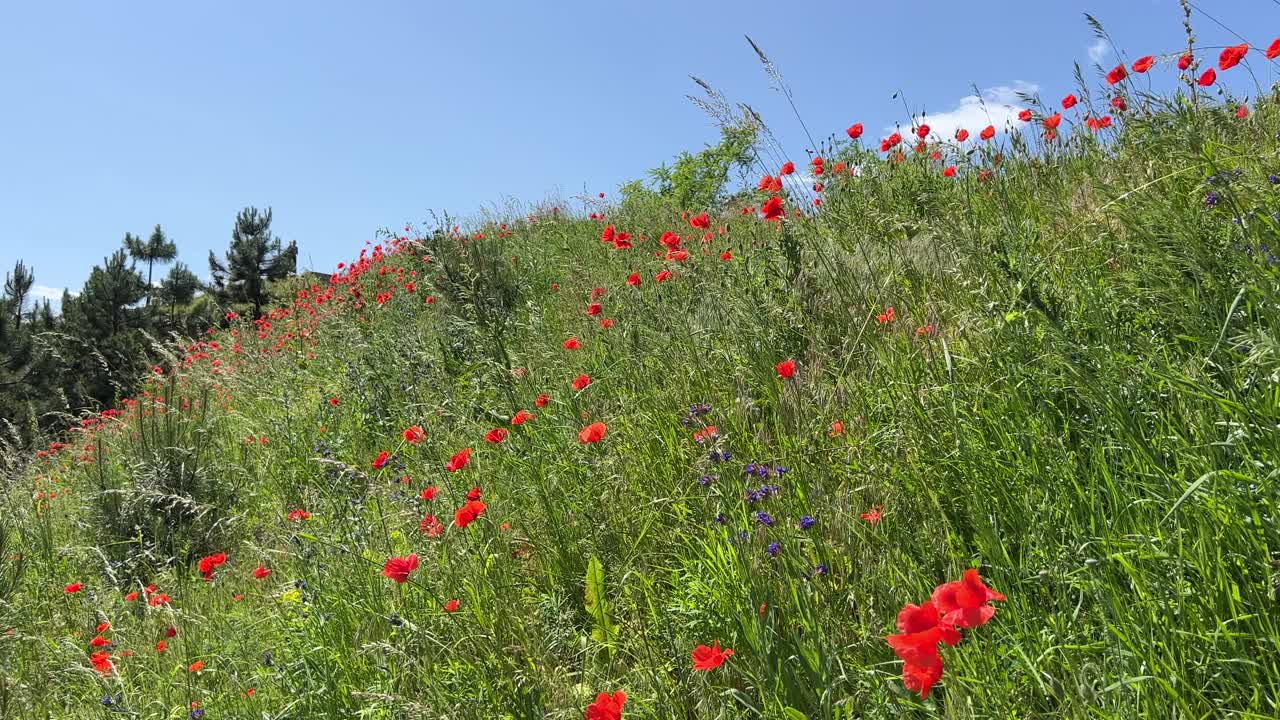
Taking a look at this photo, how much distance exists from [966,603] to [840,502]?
0.88 meters

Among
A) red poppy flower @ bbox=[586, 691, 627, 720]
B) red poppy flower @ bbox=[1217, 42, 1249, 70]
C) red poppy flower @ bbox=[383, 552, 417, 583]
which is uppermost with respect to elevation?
red poppy flower @ bbox=[1217, 42, 1249, 70]

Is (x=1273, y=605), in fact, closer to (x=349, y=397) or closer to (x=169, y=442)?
(x=349, y=397)

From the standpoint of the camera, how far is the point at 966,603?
1.02 m

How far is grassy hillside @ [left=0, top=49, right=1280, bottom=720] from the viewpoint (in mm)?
1306

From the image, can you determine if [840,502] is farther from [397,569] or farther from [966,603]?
[397,569]

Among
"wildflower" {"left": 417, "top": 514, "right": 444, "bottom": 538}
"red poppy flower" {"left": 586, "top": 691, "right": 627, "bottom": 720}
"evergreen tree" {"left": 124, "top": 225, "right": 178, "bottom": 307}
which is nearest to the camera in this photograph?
"red poppy flower" {"left": 586, "top": 691, "right": 627, "bottom": 720}

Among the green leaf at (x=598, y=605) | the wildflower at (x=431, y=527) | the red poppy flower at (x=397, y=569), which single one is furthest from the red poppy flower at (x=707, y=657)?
the wildflower at (x=431, y=527)

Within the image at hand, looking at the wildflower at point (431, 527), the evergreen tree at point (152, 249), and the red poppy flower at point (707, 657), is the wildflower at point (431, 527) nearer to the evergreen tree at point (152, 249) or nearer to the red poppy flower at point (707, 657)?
the red poppy flower at point (707, 657)

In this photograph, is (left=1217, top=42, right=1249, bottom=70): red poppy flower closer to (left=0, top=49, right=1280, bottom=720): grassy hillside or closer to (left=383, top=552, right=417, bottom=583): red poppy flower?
(left=0, top=49, right=1280, bottom=720): grassy hillside

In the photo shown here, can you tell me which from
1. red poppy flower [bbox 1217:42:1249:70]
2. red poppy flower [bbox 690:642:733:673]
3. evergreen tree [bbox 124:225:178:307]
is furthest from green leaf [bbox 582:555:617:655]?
evergreen tree [bbox 124:225:178:307]

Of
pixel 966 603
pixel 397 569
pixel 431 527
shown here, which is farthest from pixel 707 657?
pixel 431 527

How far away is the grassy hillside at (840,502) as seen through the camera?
1.31 m

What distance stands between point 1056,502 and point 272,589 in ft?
10.8

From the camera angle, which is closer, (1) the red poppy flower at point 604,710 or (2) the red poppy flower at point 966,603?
(2) the red poppy flower at point 966,603
